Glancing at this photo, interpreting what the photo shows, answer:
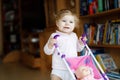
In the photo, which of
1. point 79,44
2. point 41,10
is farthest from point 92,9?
point 41,10

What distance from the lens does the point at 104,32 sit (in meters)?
2.45

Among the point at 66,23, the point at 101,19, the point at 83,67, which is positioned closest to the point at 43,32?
the point at 101,19

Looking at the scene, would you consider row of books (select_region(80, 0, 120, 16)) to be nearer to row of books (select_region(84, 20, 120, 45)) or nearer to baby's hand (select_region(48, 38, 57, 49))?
row of books (select_region(84, 20, 120, 45))

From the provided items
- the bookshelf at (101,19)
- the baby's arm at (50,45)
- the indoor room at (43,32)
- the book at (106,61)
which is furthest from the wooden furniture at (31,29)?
the baby's arm at (50,45)

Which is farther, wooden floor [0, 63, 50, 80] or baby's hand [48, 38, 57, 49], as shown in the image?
wooden floor [0, 63, 50, 80]

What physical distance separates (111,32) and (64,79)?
954 millimetres

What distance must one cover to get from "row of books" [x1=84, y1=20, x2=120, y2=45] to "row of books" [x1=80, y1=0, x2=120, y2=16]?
17 centimetres

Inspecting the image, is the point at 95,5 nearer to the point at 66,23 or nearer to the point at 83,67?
the point at 66,23

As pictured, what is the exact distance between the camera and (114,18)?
252 cm

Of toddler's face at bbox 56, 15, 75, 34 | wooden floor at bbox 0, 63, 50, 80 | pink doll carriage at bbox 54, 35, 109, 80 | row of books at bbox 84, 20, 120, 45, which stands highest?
toddler's face at bbox 56, 15, 75, 34

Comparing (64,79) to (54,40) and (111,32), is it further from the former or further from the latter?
(111,32)

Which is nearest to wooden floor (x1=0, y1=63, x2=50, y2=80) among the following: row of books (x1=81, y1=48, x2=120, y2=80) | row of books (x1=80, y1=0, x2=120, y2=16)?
row of books (x1=81, y1=48, x2=120, y2=80)

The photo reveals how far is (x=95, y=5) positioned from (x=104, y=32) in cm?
34

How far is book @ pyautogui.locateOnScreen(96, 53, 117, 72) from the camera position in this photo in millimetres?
2527
